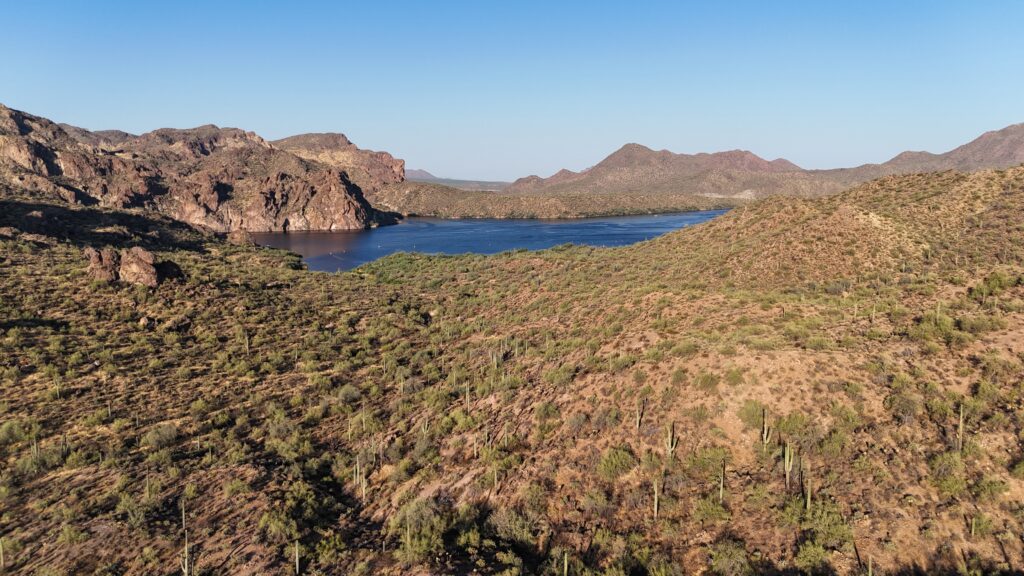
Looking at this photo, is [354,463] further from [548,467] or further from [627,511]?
[627,511]

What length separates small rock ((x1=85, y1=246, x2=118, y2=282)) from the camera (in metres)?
34.8

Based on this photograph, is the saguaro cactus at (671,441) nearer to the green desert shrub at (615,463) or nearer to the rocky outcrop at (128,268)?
the green desert shrub at (615,463)

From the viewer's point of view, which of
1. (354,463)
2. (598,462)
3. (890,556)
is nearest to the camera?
(890,556)

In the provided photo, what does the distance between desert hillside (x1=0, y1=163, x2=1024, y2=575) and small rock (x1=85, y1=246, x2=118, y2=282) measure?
1.80 m

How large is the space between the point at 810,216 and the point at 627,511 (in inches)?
1461

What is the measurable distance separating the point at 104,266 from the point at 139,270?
3152 millimetres

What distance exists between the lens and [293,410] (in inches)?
853

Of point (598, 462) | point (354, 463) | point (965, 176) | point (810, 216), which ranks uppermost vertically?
point (965, 176)

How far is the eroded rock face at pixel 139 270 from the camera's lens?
34.8m

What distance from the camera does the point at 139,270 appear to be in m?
35.0

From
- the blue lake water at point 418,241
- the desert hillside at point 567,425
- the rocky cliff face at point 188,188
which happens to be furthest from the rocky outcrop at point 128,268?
the rocky cliff face at point 188,188

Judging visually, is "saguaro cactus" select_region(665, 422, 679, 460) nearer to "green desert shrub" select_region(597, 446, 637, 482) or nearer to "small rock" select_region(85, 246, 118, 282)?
"green desert shrub" select_region(597, 446, 637, 482)

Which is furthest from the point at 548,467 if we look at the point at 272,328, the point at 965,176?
the point at 965,176

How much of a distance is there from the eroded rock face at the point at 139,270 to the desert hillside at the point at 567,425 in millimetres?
1665
